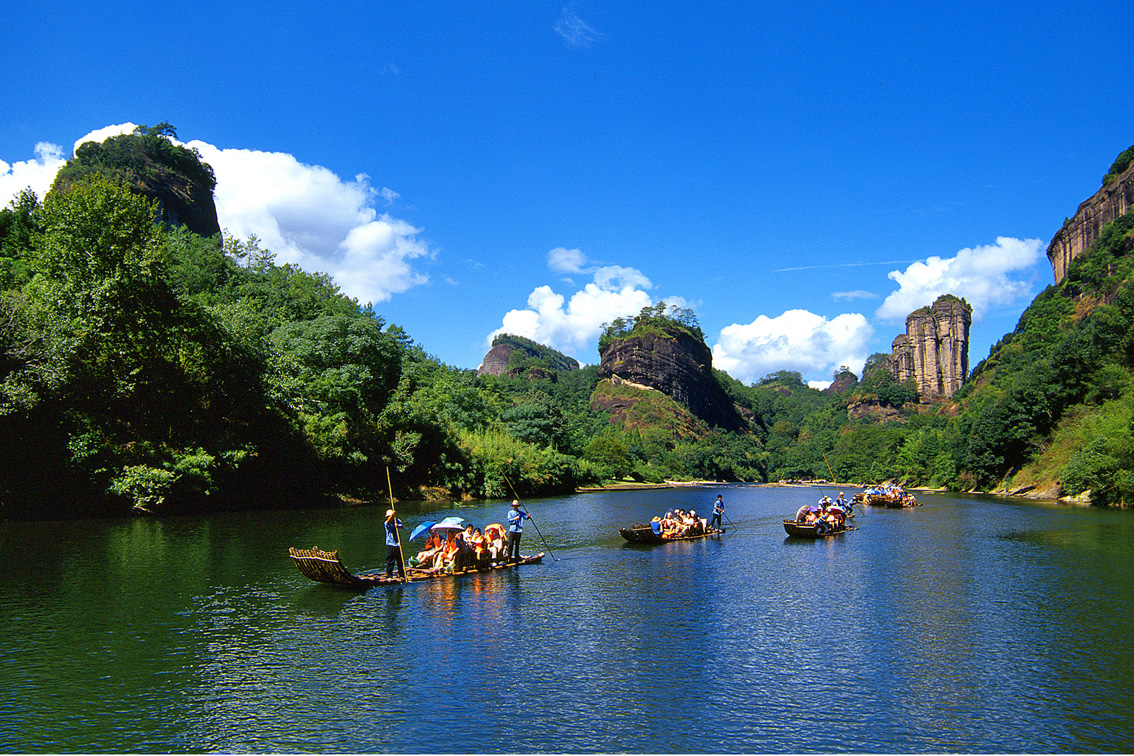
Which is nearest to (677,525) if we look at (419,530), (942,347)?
(419,530)

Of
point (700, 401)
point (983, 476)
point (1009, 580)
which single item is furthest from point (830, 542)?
point (700, 401)

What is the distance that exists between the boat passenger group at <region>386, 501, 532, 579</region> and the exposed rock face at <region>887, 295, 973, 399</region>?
651 feet

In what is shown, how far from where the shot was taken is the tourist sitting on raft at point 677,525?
102ft

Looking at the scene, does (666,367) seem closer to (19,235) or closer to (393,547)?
(19,235)

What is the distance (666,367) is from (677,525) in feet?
472

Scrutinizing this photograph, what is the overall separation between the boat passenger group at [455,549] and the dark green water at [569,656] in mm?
920

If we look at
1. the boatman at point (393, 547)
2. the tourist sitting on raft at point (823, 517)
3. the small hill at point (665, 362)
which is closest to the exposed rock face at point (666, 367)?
the small hill at point (665, 362)

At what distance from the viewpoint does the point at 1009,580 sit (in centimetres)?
2083

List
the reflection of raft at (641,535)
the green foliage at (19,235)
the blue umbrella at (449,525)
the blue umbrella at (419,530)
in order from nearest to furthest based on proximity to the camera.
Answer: the blue umbrella at (419,530) → the blue umbrella at (449,525) → the reflection of raft at (641,535) → the green foliage at (19,235)

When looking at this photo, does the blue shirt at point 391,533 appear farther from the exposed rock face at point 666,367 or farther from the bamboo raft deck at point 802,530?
the exposed rock face at point 666,367

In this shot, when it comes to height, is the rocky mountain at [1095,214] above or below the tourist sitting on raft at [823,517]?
above

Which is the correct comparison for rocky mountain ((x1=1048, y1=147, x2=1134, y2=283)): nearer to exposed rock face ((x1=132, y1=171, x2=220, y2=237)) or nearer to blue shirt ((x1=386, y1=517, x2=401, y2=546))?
blue shirt ((x1=386, y1=517, x2=401, y2=546))

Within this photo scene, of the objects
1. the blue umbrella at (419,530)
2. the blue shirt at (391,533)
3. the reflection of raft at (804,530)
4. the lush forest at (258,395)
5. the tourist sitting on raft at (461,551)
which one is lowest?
the reflection of raft at (804,530)

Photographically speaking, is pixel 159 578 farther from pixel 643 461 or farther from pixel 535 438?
pixel 643 461
